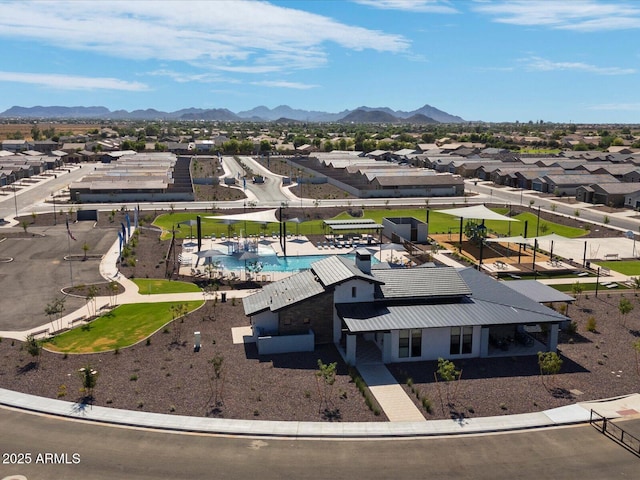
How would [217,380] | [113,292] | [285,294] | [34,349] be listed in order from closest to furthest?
[217,380] → [34,349] → [285,294] → [113,292]

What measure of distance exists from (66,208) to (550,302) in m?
76.4

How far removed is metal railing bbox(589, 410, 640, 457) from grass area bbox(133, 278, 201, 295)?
32021 millimetres

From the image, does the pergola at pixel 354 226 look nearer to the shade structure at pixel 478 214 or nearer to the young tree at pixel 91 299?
the shade structure at pixel 478 214

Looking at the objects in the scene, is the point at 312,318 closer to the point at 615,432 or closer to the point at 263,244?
the point at 615,432

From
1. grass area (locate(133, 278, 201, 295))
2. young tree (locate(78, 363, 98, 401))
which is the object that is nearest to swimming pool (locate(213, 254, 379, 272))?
grass area (locate(133, 278, 201, 295))

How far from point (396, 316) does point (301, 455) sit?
13126 mm

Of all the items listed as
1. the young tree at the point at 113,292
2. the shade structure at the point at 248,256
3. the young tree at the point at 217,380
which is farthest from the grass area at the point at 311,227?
the young tree at the point at 217,380

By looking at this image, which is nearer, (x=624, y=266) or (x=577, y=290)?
(x=577, y=290)

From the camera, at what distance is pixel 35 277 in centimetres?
5156

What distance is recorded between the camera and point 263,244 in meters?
66.8

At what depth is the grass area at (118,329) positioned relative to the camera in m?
36.1

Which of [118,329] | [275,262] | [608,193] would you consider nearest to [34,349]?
[118,329]

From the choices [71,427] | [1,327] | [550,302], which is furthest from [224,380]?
[550,302]

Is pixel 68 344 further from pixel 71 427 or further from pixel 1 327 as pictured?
pixel 71 427
